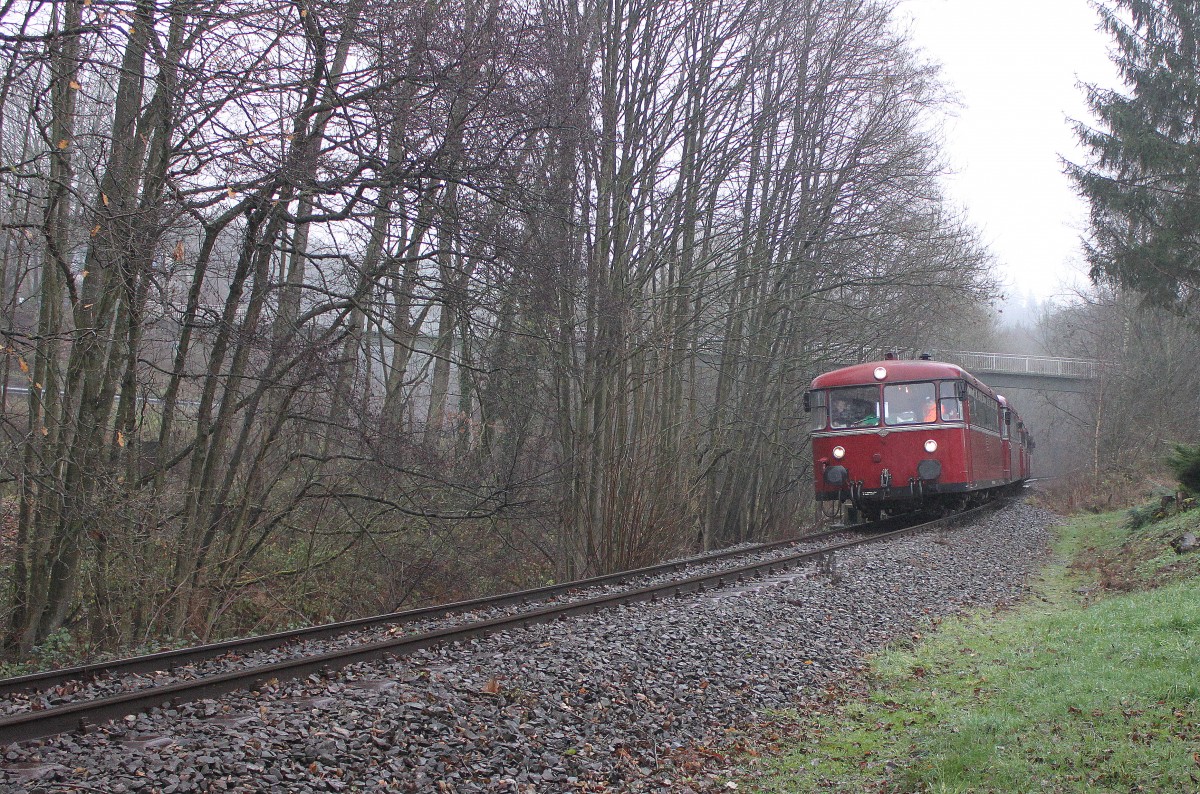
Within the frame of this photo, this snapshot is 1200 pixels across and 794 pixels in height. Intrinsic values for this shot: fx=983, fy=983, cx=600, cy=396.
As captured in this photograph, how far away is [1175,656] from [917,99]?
14.4 meters

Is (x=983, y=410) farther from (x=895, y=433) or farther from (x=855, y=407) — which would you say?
(x=855, y=407)

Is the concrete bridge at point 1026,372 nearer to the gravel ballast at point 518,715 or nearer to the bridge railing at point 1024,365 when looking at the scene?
the bridge railing at point 1024,365

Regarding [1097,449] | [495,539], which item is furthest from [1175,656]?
[1097,449]

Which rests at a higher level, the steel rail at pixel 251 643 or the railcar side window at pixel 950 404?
the railcar side window at pixel 950 404

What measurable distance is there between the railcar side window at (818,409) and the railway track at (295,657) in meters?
6.79

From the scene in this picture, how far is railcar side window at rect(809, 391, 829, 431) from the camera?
18.2 meters

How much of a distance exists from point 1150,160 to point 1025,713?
1664 centimetres

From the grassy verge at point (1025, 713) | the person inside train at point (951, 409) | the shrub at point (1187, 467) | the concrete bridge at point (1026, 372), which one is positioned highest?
the concrete bridge at point (1026, 372)

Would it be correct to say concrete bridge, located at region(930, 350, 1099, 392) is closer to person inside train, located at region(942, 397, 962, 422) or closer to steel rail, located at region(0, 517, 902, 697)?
person inside train, located at region(942, 397, 962, 422)

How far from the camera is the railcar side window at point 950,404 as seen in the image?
1706 cm

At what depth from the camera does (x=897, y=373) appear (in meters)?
17.5

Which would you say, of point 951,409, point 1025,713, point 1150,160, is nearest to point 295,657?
point 1025,713

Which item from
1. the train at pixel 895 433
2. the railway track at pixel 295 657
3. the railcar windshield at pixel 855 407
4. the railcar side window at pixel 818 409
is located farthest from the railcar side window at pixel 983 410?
the railway track at pixel 295 657

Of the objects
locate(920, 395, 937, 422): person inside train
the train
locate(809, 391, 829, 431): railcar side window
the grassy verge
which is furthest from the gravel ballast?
locate(809, 391, 829, 431): railcar side window
